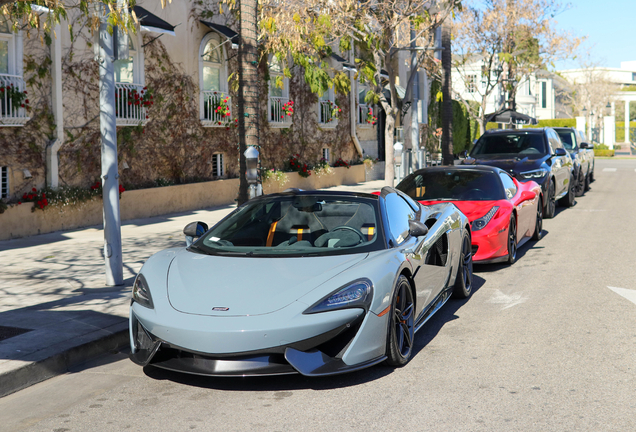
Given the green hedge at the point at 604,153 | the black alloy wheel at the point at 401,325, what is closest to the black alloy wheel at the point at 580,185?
the black alloy wheel at the point at 401,325

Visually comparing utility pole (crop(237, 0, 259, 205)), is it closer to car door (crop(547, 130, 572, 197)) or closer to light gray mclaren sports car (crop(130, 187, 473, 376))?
light gray mclaren sports car (crop(130, 187, 473, 376))

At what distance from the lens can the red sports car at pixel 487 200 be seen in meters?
9.04

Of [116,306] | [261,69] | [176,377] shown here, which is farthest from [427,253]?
[261,69]

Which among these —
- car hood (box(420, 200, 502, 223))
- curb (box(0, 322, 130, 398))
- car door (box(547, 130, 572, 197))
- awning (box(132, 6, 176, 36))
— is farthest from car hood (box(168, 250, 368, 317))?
car door (box(547, 130, 572, 197))

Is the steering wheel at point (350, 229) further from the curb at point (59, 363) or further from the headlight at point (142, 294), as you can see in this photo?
the curb at point (59, 363)

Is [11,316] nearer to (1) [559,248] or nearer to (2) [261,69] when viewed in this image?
(1) [559,248]

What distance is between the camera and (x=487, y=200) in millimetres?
9617

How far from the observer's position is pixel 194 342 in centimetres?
455

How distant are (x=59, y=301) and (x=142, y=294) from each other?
A: 2.69 m

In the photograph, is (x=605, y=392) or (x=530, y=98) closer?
(x=605, y=392)

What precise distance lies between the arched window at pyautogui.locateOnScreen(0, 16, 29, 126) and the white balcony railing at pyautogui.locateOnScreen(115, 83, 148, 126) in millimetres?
2272

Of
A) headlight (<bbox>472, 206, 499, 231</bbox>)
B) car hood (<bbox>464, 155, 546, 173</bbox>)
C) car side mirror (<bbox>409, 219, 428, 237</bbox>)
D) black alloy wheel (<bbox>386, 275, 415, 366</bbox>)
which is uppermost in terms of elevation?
car hood (<bbox>464, 155, 546, 173</bbox>)

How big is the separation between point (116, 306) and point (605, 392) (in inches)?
181

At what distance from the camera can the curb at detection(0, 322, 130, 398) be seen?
16.4 feet
